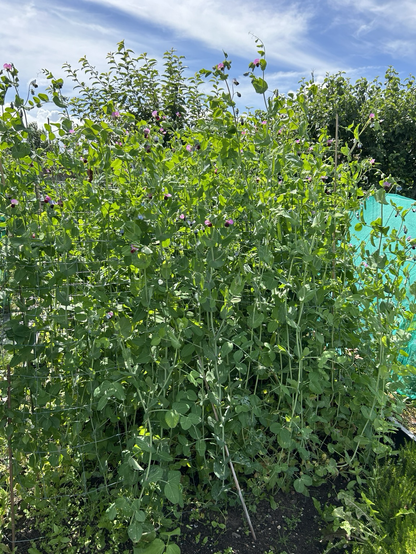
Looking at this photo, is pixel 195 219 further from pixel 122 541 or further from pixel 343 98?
pixel 343 98

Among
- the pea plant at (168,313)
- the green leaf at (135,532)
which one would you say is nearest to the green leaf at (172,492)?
the pea plant at (168,313)

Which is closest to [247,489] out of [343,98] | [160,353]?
[160,353]

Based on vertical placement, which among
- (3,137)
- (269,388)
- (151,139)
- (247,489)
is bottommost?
(247,489)

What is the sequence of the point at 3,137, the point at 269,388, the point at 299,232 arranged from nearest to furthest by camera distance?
the point at 3,137, the point at 299,232, the point at 269,388

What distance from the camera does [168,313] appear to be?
5.82 ft

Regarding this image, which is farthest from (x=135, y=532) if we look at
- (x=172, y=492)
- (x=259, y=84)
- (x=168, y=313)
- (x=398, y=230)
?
(x=398, y=230)

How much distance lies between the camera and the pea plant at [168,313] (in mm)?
1764

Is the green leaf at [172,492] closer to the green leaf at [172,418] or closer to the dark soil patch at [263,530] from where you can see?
the green leaf at [172,418]

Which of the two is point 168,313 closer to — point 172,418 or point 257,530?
point 172,418

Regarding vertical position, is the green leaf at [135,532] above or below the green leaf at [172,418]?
below

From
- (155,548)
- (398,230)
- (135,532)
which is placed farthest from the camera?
(398,230)

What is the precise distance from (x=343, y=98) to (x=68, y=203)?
22.0ft

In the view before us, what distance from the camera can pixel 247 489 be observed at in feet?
7.16

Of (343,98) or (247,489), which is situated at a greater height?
(343,98)
